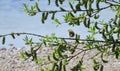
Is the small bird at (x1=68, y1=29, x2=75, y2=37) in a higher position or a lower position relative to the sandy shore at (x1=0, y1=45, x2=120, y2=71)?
higher

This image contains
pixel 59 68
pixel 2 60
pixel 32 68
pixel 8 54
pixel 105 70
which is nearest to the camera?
pixel 59 68

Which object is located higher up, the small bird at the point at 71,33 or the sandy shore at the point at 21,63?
the small bird at the point at 71,33

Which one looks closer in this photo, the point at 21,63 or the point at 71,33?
the point at 71,33

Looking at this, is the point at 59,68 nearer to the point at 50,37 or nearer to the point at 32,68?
the point at 50,37

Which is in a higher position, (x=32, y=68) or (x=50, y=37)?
(x=50, y=37)

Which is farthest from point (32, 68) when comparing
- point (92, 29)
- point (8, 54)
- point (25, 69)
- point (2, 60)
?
point (92, 29)

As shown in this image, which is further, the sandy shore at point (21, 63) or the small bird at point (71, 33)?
the sandy shore at point (21, 63)

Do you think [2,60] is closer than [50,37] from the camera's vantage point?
No

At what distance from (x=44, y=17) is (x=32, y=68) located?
1201 cm

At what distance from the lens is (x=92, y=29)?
480 centimetres

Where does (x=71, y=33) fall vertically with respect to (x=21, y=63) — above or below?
above

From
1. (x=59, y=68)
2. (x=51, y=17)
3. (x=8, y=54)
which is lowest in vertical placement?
(x=8, y=54)

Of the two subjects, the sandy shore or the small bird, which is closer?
the small bird

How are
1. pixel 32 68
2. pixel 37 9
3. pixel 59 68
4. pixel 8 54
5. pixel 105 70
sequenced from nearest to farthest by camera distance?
pixel 59 68, pixel 37 9, pixel 105 70, pixel 32 68, pixel 8 54
